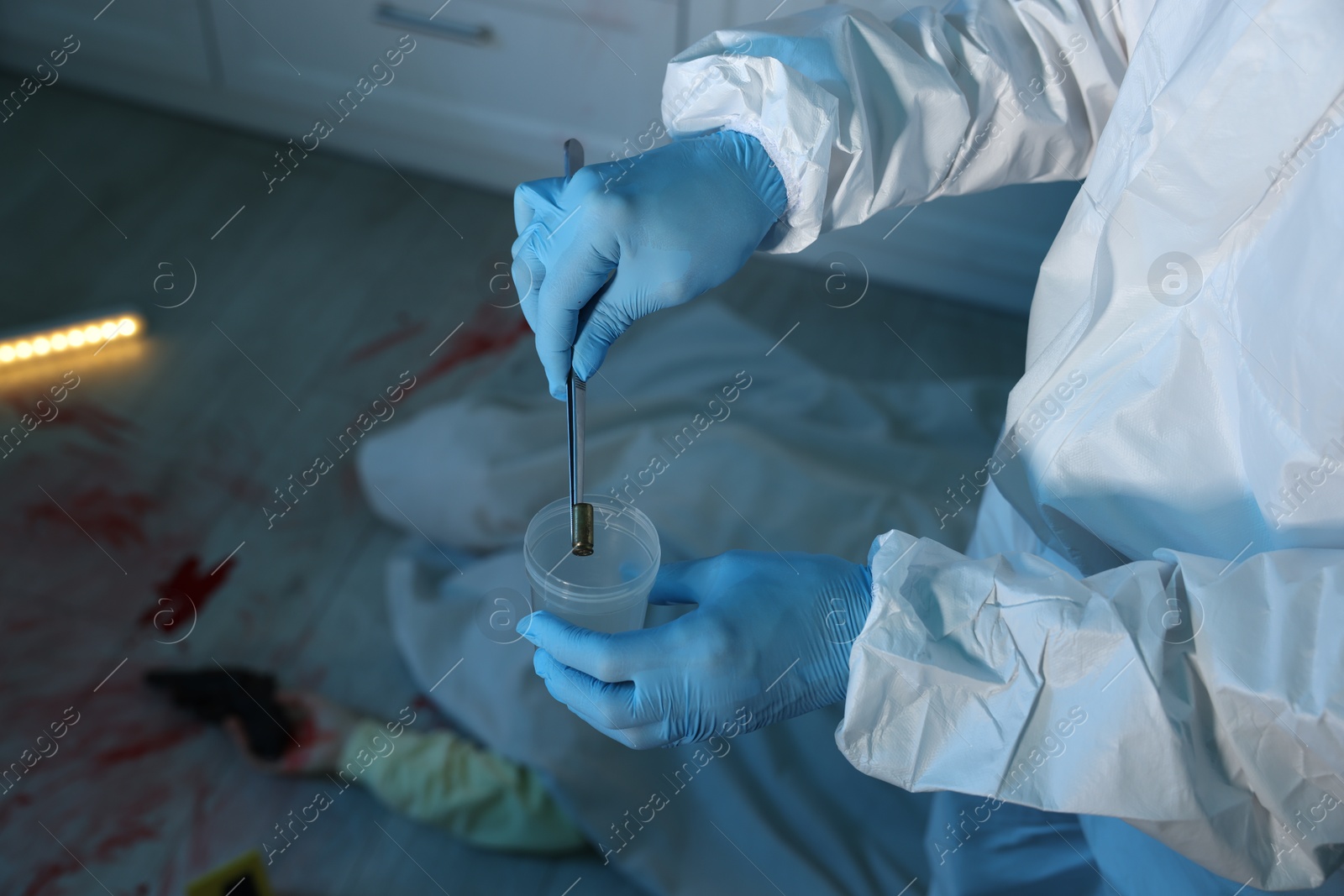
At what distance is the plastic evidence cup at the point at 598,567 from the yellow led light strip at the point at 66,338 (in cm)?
116

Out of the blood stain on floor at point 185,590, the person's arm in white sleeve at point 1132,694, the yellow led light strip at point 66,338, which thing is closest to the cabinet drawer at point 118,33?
the yellow led light strip at point 66,338

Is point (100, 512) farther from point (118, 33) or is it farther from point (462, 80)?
point (118, 33)

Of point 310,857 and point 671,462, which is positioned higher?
point 671,462

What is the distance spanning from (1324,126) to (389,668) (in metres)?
1.13

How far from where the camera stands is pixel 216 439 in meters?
1.57

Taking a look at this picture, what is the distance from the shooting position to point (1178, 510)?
2.42 ft

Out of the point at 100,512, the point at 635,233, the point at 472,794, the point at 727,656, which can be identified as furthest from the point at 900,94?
the point at 100,512

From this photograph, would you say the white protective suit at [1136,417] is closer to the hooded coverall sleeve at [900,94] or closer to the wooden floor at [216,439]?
the hooded coverall sleeve at [900,94]

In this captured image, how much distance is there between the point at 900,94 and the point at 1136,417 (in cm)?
32

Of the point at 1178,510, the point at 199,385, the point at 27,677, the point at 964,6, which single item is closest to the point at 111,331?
the point at 199,385

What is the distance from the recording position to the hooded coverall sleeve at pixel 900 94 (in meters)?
0.81

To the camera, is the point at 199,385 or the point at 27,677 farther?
the point at 199,385

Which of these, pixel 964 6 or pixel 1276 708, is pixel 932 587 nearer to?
pixel 1276 708

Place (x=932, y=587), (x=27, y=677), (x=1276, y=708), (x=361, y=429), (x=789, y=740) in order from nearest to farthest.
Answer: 1. (x=1276, y=708)
2. (x=932, y=587)
3. (x=789, y=740)
4. (x=27, y=677)
5. (x=361, y=429)
